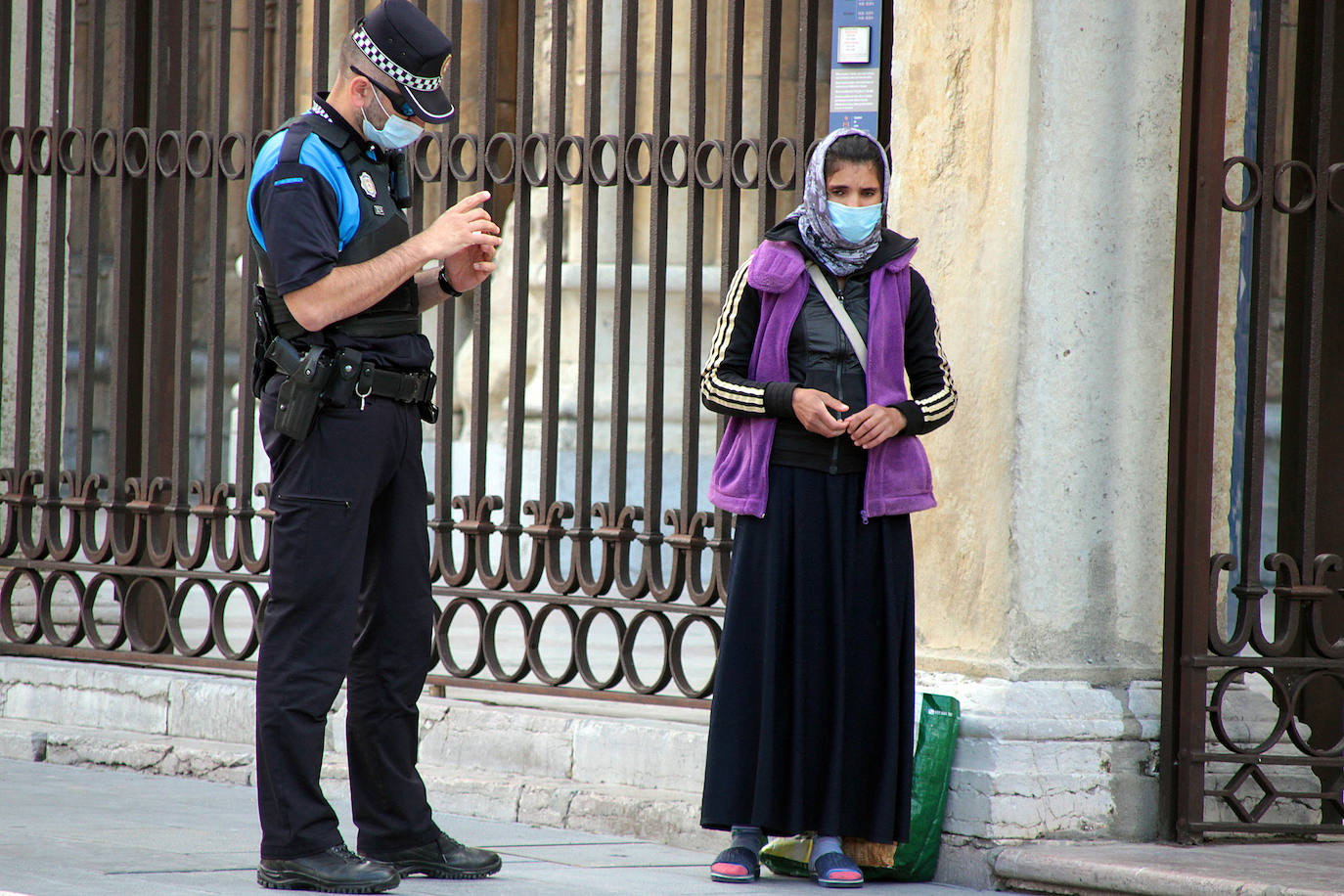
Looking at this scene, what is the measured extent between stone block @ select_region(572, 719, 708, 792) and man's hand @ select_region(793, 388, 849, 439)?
1161mm

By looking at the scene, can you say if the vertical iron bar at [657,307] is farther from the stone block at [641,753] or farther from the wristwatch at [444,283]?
the wristwatch at [444,283]

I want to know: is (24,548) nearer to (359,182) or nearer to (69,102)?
(69,102)

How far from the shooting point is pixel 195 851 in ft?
15.4

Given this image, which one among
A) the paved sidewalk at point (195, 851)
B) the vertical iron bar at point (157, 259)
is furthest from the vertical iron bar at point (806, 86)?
the vertical iron bar at point (157, 259)

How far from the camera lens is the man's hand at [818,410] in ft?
14.7

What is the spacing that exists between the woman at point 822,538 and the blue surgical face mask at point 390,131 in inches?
36.5

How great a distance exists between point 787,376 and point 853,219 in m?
0.41

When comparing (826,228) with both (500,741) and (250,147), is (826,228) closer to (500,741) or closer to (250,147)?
(500,741)

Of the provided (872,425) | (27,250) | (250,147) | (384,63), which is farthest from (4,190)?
(872,425)

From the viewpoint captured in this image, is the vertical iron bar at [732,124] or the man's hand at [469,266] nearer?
the man's hand at [469,266]

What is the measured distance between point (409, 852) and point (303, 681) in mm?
533

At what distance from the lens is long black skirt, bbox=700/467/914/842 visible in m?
4.54

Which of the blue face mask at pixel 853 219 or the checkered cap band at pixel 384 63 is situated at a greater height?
the checkered cap band at pixel 384 63

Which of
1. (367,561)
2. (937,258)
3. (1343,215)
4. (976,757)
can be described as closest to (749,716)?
(976,757)
